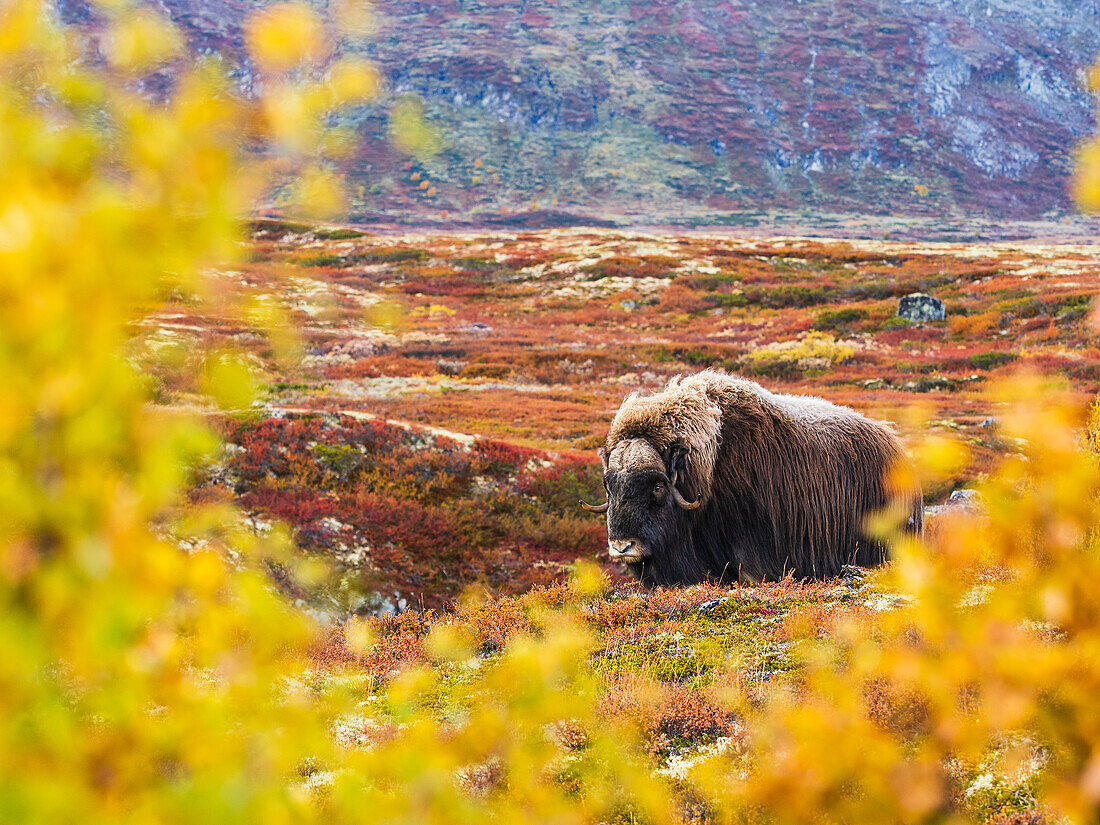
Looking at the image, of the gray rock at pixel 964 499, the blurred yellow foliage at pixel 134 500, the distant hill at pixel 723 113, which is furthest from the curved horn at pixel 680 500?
the distant hill at pixel 723 113

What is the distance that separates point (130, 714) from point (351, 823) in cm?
56

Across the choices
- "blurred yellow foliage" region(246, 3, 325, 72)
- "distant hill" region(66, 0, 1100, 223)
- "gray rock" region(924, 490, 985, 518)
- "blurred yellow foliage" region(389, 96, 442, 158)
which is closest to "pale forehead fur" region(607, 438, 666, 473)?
"blurred yellow foliage" region(389, 96, 442, 158)

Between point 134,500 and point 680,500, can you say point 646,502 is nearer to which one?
point 680,500

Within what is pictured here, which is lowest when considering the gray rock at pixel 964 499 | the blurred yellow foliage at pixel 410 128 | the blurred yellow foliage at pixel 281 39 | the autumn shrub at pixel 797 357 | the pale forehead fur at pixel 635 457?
the autumn shrub at pixel 797 357

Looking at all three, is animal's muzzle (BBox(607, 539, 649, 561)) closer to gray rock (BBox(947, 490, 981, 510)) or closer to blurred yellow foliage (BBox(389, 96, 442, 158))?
blurred yellow foliage (BBox(389, 96, 442, 158))

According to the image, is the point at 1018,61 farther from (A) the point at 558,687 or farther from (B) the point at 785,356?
(A) the point at 558,687

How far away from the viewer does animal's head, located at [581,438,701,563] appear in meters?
7.20

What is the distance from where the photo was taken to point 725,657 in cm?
507

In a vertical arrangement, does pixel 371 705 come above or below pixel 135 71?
below

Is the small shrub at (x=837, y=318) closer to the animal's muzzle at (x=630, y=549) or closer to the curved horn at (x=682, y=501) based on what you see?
the curved horn at (x=682, y=501)

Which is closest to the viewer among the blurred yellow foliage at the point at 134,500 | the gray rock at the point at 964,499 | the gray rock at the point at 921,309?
the blurred yellow foliage at the point at 134,500

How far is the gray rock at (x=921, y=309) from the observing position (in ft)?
120

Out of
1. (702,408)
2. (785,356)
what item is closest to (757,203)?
(785,356)

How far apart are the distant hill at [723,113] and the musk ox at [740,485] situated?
132m
